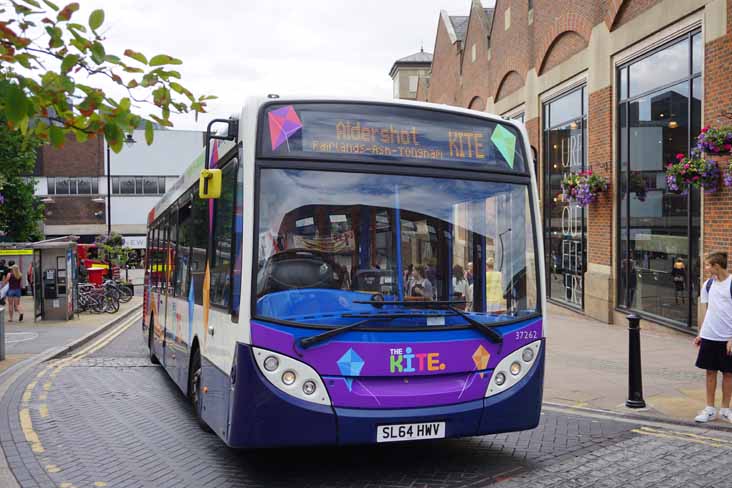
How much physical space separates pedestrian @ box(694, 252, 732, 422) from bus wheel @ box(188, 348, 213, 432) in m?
4.99

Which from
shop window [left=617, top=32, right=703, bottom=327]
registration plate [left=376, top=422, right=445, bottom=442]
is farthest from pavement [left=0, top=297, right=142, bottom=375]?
shop window [left=617, top=32, right=703, bottom=327]

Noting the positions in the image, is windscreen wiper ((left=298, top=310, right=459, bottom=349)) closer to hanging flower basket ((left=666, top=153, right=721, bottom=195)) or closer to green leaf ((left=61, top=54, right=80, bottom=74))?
green leaf ((left=61, top=54, right=80, bottom=74))

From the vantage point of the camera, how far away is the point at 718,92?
1256cm

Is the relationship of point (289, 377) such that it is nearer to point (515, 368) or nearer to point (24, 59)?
point (515, 368)

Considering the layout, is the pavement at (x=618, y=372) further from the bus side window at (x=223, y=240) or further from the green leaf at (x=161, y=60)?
the green leaf at (x=161, y=60)

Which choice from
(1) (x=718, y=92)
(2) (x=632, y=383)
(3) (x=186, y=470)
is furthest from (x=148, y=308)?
(1) (x=718, y=92)

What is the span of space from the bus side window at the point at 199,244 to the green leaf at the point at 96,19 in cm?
324

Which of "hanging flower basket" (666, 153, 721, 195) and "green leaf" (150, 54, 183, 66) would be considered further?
"hanging flower basket" (666, 153, 721, 195)

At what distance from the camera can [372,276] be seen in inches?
213

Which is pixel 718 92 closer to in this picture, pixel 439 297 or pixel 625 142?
pixel 625 142

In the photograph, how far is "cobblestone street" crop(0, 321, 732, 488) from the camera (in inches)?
228

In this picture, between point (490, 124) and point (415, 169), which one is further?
point (490, 124)

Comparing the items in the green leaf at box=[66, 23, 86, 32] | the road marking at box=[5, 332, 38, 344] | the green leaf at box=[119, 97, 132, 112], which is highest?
the green leaf at box=[66, 23, 86, 32]

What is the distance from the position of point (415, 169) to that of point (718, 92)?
9.16 metres
